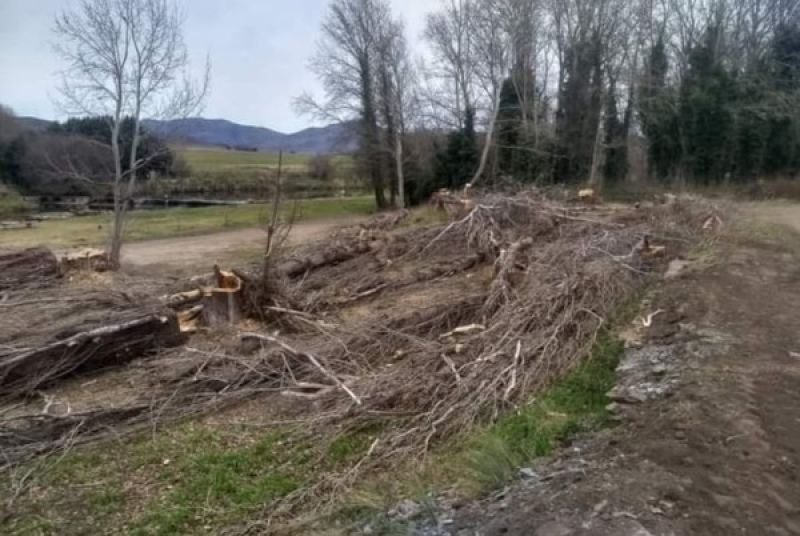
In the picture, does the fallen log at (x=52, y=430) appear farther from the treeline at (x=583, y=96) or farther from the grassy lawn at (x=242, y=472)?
the treeline at (x=583, y=96)

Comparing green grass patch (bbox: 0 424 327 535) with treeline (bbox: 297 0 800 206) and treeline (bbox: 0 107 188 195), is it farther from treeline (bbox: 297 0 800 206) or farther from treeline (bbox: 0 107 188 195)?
treeline (bbox: 297 0 800 206)

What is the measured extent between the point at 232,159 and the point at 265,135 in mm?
9399

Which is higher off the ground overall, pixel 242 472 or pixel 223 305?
pixel 223 305

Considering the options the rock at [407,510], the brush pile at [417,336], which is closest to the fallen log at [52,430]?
the brush pile at [417,336]

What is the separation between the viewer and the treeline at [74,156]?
1481cm

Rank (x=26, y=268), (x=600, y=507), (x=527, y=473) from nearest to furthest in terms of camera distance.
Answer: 1. (x=600, y=507)
2. (x=527, y=473)
3. (x=26, y=268)

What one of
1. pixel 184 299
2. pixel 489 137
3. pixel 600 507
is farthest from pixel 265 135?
pixel 600 507

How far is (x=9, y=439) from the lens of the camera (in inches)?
200

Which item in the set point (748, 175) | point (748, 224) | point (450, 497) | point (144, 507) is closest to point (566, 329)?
point (450, 497)

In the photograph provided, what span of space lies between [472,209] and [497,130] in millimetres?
17380

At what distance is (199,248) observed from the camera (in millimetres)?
18984

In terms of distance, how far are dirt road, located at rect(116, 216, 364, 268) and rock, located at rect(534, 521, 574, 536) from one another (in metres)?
12.5

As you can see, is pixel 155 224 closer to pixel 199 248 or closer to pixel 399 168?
pixel 199 248

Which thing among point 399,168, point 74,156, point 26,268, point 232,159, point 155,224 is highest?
point 232,159
